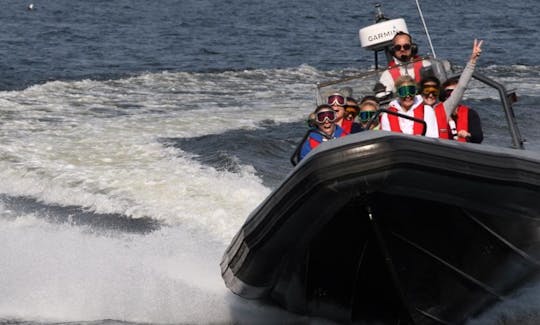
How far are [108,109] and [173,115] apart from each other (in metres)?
1.24

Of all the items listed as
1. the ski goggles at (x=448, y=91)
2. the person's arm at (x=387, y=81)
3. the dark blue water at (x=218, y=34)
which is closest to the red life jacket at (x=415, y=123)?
the ski goggles at (x=448, y=91)

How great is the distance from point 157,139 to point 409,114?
6.90m

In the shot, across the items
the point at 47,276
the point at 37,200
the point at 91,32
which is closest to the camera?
the point at 47,276

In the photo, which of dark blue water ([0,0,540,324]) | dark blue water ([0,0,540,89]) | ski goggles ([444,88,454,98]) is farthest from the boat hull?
dark blue water ([0,0,540,89])

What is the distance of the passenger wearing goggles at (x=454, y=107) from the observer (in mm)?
7191

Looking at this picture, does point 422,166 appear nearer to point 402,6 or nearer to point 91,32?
point 91,32

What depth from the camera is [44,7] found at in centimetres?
3550

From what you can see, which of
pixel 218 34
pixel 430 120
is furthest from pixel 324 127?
pixel 218 34

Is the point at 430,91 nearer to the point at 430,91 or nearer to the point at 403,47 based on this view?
the point at 430,91

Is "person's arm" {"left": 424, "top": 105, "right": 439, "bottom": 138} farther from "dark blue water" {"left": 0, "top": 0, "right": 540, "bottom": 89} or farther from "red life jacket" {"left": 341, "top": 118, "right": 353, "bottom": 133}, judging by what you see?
Answer: "dark blue water" {"left": 0, "top": 0, "right": 540, "bottom": 89}

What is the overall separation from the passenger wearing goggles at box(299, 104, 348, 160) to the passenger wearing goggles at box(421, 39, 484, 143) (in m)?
0.70

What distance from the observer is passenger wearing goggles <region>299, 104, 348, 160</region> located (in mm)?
6824

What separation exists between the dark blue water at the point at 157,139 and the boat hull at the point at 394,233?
494 millimetres

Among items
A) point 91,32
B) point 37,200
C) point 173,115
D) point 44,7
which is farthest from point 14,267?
point 44,7
